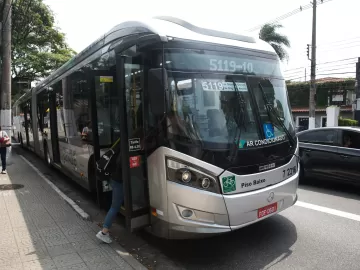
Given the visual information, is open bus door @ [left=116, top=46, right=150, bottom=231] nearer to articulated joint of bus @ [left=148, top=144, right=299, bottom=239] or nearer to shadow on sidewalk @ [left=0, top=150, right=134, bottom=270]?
articulated joint of bus @ [left=148, top=144, right=299, bottom=239]

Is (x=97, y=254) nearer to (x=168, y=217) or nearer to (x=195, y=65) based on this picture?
(x=168, y=217)

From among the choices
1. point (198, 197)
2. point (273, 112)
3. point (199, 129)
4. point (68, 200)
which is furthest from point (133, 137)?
point (68, 200)

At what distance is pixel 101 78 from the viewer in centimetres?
505

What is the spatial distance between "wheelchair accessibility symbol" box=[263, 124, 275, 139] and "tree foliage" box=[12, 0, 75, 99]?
20.3 m

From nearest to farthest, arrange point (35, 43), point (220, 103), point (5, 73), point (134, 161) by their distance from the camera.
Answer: point (220, 103) → point (134, 161) → point (5, 73) → point (35, 43)

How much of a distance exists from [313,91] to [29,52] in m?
A: 19.4

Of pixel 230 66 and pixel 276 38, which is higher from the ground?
pixel 276 38

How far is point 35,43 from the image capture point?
23.3 meters

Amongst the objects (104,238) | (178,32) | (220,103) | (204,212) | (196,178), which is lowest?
(104,238)

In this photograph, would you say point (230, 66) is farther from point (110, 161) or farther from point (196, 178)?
point (110, 161)

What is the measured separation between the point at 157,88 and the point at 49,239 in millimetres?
2730

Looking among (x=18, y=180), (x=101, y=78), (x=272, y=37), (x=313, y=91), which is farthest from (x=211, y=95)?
(x=272, y=37)

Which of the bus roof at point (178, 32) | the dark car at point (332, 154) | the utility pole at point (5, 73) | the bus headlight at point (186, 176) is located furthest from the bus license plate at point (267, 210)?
the utility pole at point (5, 73)

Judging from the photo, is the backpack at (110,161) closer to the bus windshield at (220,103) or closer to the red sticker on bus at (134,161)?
the red sticker on bus at (134,161)
